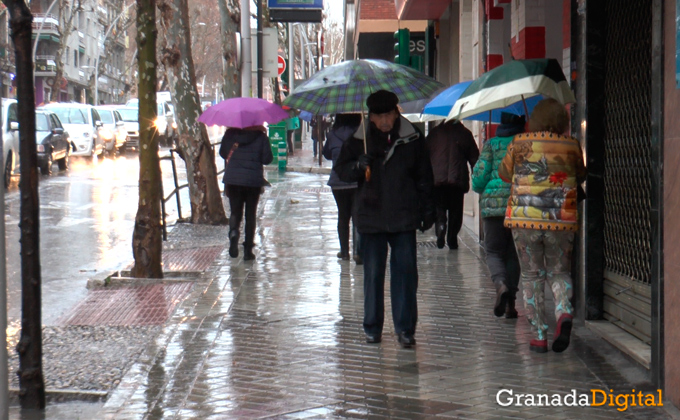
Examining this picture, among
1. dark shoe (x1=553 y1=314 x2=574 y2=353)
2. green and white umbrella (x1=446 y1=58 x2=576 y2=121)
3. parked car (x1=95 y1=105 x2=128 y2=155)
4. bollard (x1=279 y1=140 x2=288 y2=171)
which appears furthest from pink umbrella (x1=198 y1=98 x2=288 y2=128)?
parked car (x1=95 y1=105 x2=128 y2=155)

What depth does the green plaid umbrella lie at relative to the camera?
7.79m

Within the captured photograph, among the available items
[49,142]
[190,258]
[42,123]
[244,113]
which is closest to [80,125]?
[42,123]

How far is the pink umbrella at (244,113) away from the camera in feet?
36.4

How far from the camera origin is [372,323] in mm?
6945

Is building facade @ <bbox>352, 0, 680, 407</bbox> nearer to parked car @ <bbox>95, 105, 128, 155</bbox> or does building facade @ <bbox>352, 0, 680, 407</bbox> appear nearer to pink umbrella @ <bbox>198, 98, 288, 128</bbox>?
pink umbrella @ <bbox>198, 98, 288, 128</bbox>

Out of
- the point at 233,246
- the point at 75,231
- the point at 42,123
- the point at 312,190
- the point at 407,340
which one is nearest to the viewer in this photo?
the point at 407,340

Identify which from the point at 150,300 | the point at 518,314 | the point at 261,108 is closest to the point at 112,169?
the point at 261,108

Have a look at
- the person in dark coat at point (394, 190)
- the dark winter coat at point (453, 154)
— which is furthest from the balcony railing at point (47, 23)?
the person in dark coat at point (394, 190)

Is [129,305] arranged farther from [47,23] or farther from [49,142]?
[47,23]

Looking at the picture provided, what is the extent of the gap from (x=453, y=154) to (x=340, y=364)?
5.20 meters

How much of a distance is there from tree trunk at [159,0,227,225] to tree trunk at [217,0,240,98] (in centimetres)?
290

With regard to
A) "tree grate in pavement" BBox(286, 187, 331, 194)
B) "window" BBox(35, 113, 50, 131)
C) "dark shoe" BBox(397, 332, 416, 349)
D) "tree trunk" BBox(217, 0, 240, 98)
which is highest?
"tree trunk" BBox(217, 0, 240, 98)

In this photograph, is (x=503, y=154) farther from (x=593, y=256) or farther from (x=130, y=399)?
(x=130, y=399)

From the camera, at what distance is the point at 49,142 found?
2570 centimetres
